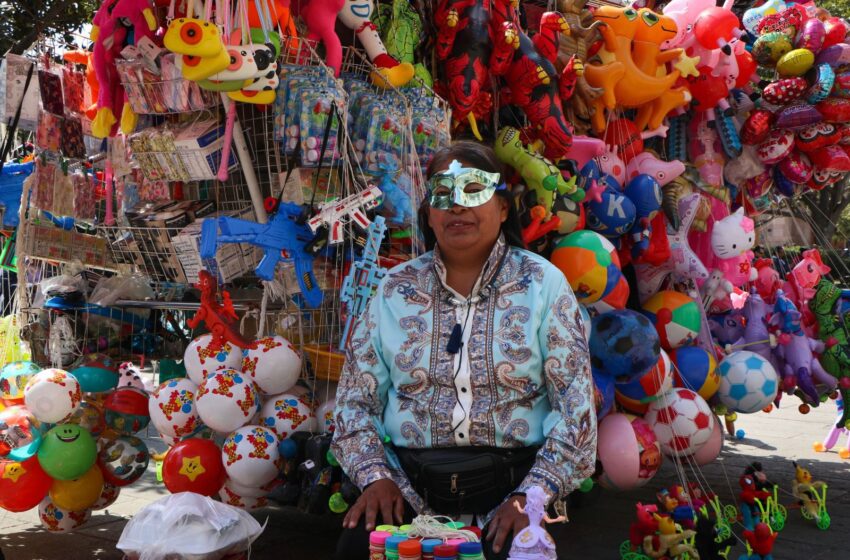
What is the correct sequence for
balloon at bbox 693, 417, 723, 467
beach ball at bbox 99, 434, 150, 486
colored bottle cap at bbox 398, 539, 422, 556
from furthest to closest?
1. balloon at bbox 693, 417, 723, 467
2. beach ball at bbox 99, 434, 150, 486
3. colored bottle cap at bbox 398, 539, 422, 556

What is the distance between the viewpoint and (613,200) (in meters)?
4.21

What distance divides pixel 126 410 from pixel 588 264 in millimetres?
2099

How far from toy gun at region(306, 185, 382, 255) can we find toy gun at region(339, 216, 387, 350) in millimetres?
53

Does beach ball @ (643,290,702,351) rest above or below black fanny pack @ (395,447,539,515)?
below

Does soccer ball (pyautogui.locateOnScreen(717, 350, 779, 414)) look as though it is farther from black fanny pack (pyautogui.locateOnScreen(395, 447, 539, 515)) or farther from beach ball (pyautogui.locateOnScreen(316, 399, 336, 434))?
black fanny pack (pyautogui.locateOnScreen(395, 447, 539, 515))

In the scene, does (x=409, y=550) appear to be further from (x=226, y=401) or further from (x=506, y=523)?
(x=226, y=401)

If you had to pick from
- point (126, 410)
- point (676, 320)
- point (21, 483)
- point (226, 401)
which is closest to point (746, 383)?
point (676, 320)

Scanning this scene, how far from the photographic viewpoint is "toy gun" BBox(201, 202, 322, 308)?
313 cm

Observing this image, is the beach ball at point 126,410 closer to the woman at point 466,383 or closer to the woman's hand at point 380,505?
the woman at point 466,383

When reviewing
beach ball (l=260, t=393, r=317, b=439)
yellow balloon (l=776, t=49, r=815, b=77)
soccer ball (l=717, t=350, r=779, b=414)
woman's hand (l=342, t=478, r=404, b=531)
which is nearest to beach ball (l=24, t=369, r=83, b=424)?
beach ball (l=260, t=393, r=317, b=439)

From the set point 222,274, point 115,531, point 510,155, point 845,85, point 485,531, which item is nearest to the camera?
point 485,531

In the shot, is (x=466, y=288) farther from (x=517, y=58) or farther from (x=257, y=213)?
(x=517, y=58)

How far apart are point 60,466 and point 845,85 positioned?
177 inches

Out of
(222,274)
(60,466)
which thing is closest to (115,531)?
(60,466)
